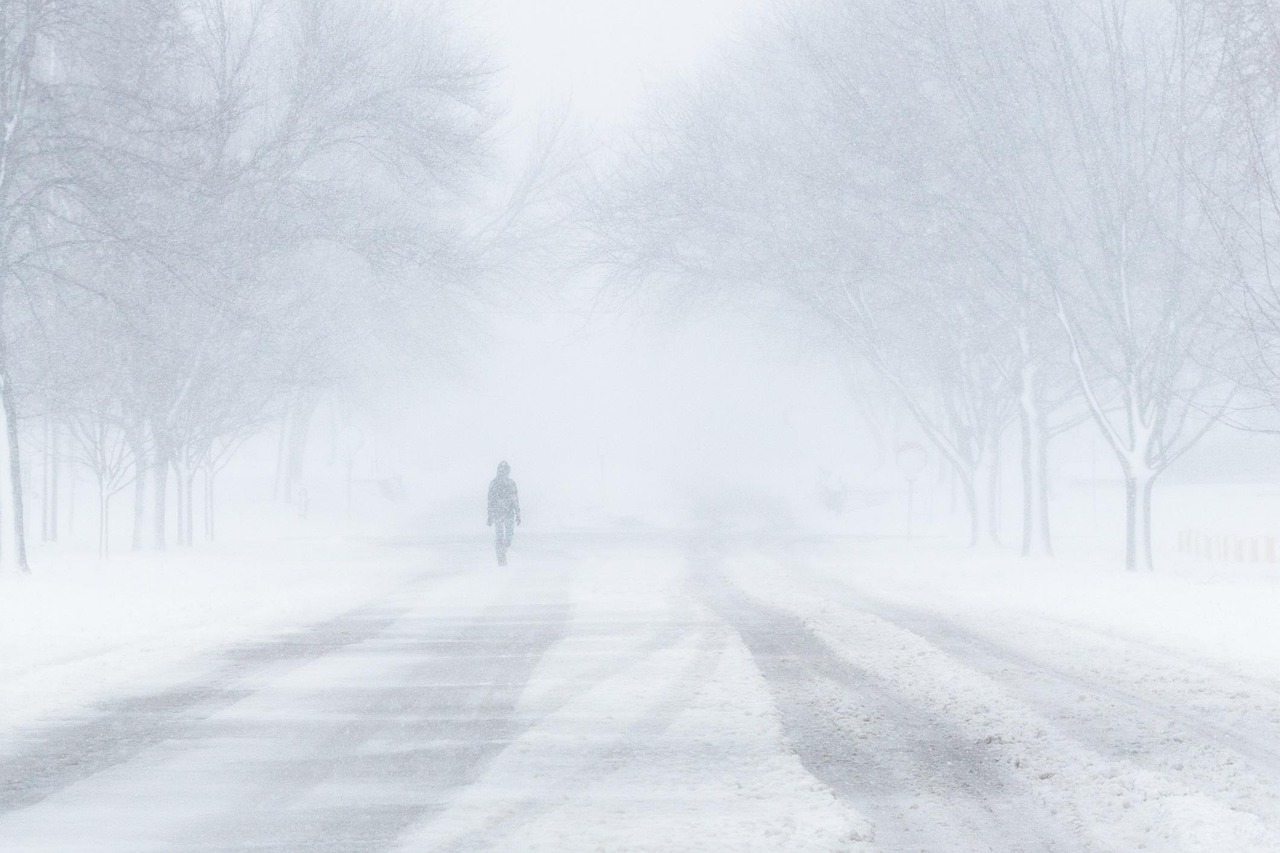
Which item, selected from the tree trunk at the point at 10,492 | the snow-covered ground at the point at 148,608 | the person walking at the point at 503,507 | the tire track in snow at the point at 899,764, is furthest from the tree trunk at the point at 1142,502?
the tree trunk at the point at 10,492

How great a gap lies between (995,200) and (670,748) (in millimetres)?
18142

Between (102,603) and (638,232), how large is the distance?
14080 mm

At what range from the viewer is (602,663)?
37.2ft

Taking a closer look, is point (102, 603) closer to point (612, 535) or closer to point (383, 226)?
point (383, 226)

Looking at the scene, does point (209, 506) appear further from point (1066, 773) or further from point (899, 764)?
point (1066, 773)

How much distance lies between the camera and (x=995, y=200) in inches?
953

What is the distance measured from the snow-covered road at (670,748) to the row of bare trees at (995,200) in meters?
9.25

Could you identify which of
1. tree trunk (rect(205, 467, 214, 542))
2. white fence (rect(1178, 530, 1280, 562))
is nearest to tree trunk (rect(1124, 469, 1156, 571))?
white fence (rect(1178, 530, 1280, 562))

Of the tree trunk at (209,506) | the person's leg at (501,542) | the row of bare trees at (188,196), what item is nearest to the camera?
the row of bare trees at (188,196)

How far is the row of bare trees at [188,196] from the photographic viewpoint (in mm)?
19469

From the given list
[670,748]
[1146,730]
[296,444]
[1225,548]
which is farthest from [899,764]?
[296,444]

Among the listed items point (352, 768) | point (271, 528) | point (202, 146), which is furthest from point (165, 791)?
point (271, 528)

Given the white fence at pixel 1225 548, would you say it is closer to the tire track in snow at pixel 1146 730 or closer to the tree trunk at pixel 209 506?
the tire track in snow at pixel 1146 730

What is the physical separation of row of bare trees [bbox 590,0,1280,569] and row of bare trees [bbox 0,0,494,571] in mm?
4596
